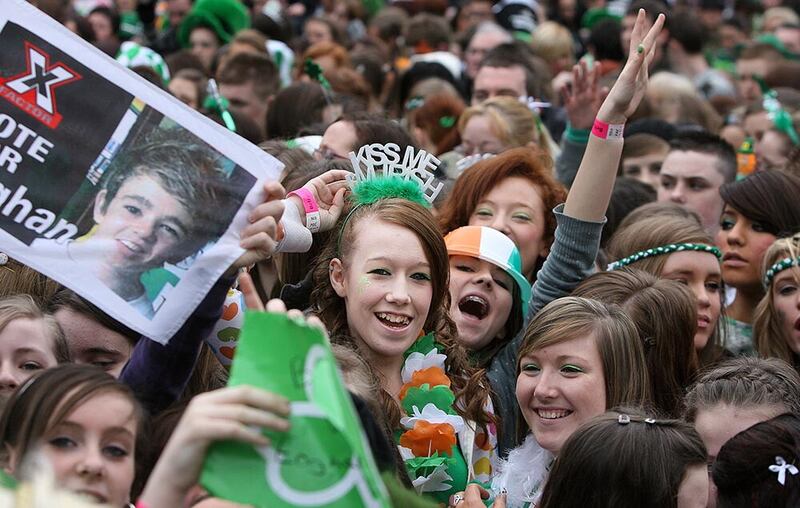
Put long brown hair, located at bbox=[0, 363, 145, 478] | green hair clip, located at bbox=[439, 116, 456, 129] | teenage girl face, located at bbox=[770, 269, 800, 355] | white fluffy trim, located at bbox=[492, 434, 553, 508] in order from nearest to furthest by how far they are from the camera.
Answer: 1. long brown hair, located at bbox=[0, 363, 145, 478]
2. white fluffy trim, located at bbox=[492, 434, 553, 508]
3. teenage girl face, located at bbox=[770, 269, 800, 355]
4. green hair clip, located at bbox=[439, 116, 456, 129]

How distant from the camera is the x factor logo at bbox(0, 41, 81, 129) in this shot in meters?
3.02

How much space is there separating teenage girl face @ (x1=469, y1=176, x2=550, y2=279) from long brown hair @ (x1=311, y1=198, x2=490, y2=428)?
90 cm

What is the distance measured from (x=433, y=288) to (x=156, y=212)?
130 centimetres

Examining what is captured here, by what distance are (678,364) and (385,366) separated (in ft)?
3.61

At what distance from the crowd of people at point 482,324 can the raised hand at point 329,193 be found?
13mm

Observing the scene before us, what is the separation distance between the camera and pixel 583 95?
20.2ft

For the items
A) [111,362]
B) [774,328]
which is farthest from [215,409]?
[774,328]

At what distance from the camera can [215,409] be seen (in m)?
2.20

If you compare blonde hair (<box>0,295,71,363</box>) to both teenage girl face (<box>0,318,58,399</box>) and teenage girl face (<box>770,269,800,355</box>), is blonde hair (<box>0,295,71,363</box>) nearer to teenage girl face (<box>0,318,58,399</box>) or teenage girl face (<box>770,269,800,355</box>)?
teenage girl face (<box>0,318,58,399</box>)

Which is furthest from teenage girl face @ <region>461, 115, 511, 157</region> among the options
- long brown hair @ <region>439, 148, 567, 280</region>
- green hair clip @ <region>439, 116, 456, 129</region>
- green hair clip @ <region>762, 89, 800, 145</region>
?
green hair clip @ <region>762, 89, 800, 145</region>

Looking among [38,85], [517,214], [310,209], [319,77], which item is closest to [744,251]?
[517,214]

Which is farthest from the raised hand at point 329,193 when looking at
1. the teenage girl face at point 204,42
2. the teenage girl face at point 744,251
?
the teenage girl face at point 204,42

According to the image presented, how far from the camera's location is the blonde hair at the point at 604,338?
399cm

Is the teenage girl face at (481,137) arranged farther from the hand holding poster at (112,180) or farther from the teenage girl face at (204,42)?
the teenage girl face at (204,42)
